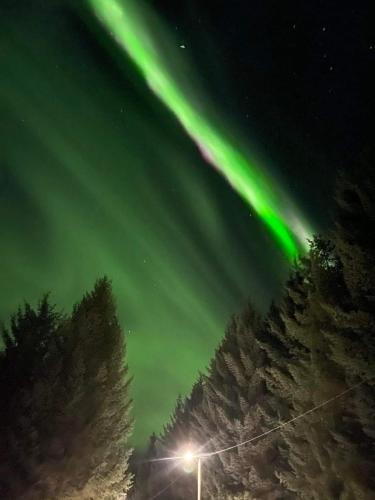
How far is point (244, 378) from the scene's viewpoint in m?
20.6

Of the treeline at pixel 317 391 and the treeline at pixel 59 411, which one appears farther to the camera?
the treeline at pixel 59 411

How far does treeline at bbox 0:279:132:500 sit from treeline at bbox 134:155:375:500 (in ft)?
17.7

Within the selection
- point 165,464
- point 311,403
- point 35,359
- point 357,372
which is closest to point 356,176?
point 357,372

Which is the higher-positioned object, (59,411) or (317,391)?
(59,411)

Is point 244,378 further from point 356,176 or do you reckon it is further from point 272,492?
point 356,176

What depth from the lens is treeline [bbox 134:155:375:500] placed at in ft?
37.1

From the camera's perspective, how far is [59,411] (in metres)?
20.1

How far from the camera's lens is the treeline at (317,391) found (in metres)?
11.3

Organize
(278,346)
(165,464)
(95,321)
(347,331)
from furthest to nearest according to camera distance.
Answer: (165,464) < (95,321) < (278,346) < (347,331)

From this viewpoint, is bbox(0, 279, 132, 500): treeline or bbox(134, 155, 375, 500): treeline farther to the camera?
bbox(0, 279, 132, 500): treeline

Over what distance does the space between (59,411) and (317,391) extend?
39.2 feet

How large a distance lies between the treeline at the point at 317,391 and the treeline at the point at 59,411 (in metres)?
5.39

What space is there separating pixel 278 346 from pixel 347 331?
7.12 m

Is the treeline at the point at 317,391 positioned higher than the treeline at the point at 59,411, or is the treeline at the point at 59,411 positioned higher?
the treeline at the point at 59,411
